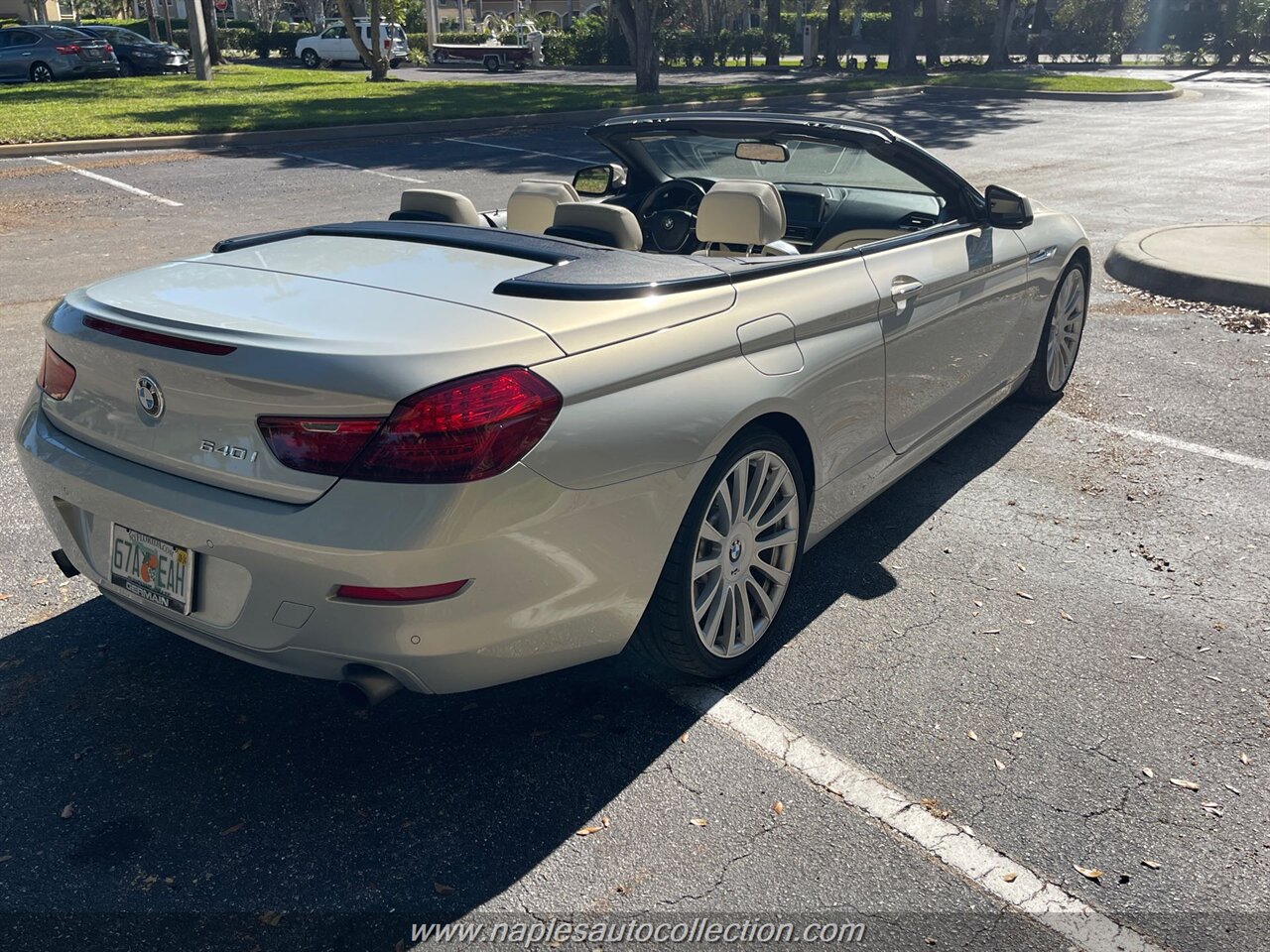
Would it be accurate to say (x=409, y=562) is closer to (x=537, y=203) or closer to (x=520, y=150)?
(x=537, y=203)

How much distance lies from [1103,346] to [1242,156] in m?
12.9

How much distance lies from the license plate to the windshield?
Result: 2.82m

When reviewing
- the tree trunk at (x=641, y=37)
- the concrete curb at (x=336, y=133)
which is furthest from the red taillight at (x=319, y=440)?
the tree trunk at (x=641, y=37)

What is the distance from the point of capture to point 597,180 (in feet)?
17.6

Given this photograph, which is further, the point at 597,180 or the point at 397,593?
the point at 597,180

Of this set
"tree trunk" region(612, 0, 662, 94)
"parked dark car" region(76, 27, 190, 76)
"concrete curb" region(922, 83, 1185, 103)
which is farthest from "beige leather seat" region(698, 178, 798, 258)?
"parked dark car" region(76, 27, 190, 76)

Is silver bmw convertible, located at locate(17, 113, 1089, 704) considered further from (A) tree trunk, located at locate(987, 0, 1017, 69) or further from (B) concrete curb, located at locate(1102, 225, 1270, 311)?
(A) tree trunk, located at locate(987, 0, 1017, 69)

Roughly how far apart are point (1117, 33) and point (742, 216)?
177ft

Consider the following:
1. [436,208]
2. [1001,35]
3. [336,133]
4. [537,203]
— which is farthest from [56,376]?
[1001,35]

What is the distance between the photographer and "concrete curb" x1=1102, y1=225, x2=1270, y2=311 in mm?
8311

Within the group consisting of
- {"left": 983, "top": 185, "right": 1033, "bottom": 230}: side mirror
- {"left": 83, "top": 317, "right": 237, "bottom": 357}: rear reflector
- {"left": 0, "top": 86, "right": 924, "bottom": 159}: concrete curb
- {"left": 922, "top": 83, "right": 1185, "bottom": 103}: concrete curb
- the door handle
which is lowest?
{"left": 922, "top": 83, "right": 1185, "bottom": 103}: concrete curb

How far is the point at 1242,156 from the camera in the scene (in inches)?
701

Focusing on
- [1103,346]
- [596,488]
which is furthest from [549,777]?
[1103,346]

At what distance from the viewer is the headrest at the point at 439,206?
412 cm
